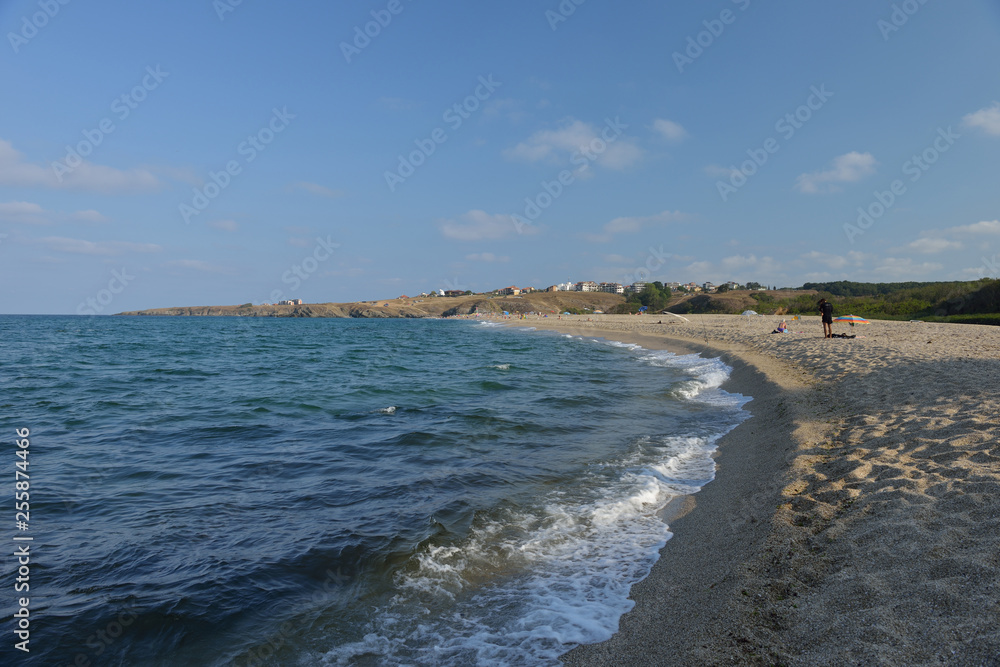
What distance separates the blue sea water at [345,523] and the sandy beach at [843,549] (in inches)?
21.8

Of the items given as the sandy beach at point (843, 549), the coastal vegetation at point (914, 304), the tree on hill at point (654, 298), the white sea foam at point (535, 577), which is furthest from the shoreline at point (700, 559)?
the tree on hill at point (654, 298)

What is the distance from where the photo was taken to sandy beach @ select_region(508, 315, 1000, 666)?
2975mm

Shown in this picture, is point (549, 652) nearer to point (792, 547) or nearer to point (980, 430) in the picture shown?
point (792, 547)

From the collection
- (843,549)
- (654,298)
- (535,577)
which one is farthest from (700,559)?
(654,298)

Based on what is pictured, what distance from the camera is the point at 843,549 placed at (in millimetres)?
4082

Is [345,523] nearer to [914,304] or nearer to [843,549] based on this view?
[843,549]

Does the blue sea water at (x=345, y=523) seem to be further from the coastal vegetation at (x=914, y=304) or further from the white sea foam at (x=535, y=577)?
the coastal vegetation at (x=914, y=304)

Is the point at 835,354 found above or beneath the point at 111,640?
above

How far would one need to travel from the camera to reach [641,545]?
5.64 m

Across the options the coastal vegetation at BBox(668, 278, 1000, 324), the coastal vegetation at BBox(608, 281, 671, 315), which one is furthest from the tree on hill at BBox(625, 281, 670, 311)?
the coastal vegetation at BBox(668, 278, 1000, 324)

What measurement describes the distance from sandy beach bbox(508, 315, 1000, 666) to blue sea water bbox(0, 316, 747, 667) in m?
0.55

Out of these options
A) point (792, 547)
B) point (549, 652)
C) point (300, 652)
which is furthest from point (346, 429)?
point (792, 547)

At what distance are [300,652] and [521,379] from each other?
16.1 m

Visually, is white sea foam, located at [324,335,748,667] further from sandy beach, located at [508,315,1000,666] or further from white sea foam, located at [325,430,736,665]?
sandy beach, located at [508,315,1000,666]
